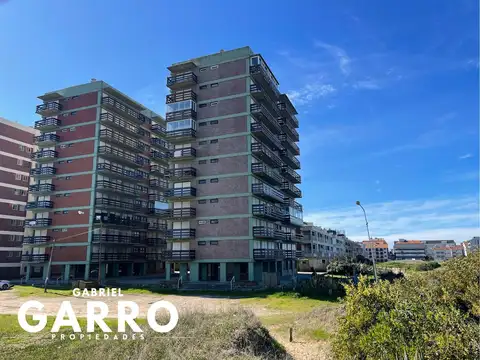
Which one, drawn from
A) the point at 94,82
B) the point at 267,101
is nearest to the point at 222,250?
the point at 267,101

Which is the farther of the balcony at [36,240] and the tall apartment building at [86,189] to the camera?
the balcony at [36,240]

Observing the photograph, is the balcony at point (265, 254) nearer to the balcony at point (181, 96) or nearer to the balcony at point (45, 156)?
the balcony at point (181, 96)

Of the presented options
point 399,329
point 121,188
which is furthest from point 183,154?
point 399,329

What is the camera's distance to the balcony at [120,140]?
56159 millimetres

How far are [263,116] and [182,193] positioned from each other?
16.9m

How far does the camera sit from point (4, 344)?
13.6 m

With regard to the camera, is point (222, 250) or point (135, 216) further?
point (135, 216)

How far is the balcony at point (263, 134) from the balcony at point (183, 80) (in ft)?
40.4

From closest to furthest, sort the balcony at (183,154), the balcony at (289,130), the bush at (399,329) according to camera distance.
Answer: the bush at (399,329) < the balcony at (183,154) < the balcony at (289,130)

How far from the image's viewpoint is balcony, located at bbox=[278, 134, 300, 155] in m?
64.3

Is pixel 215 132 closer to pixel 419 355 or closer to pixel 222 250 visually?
pixel 222 250

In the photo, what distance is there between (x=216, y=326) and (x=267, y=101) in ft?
146

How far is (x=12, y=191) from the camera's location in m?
62.7

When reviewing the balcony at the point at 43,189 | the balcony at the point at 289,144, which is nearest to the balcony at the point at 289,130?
the balcony at the point at 289,144
